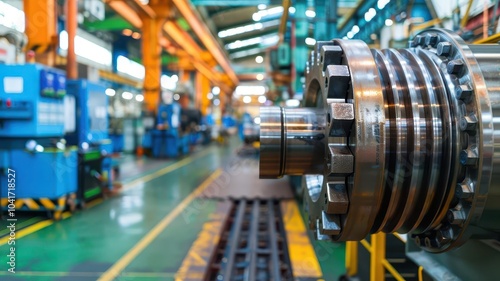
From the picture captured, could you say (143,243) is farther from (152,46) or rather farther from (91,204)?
(152,46)

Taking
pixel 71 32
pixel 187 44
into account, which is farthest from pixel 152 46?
pixel 71 32

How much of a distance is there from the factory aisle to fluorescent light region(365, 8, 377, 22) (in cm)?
242

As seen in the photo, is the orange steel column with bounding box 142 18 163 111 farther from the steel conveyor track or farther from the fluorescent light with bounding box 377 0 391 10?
the fluorescent light with bounding box 377 0 391 10

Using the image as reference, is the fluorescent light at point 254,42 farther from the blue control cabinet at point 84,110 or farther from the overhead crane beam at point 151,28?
the blue control cabinet at point 84,110

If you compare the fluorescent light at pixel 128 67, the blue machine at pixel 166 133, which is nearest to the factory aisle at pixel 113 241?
the blue machine at pixel 166 133

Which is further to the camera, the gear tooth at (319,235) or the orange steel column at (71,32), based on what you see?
the orange steel column at (71,32)

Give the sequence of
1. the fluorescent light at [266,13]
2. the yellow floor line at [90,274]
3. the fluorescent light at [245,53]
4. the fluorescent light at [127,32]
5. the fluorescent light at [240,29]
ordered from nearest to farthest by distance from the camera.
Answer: the yellow floor line at [90,274]
the fluorescent light at [266,13]
the fluorescent light at [127,32]
the fluorescent light at [240,29]
the fluorescent light at [245,53]

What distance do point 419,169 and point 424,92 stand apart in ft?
0.68

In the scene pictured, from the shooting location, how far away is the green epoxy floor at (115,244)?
2.38 m

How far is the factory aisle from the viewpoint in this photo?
2.40 metres

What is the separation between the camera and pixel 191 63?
1248 cm

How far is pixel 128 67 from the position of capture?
1248 cm

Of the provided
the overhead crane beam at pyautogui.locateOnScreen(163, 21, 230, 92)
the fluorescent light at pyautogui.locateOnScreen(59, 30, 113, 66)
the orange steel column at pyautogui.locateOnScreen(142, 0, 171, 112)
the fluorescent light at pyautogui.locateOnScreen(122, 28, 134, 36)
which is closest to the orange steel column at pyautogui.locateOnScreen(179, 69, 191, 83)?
the overhead crane beam at pyautogui.locateOnScreen(163, 21, 230, 92)

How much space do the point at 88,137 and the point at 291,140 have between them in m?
3.99
